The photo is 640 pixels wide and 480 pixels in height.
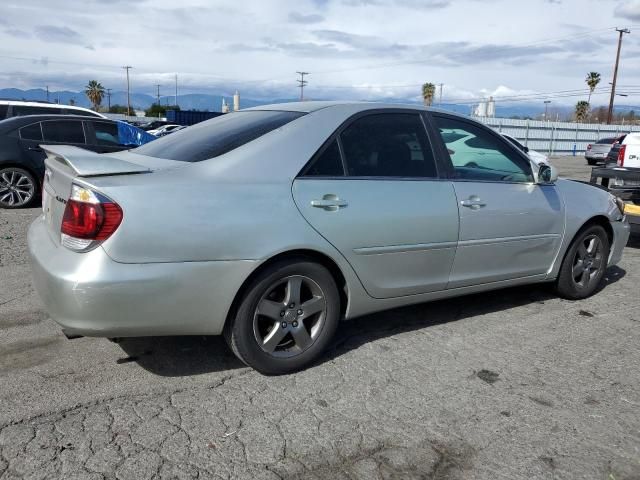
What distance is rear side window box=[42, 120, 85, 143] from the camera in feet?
30.1

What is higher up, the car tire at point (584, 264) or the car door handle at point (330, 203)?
the car door handle at point (330, 203)

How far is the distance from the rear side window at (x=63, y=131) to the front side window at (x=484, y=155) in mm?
7158

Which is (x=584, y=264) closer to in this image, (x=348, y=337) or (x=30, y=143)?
→ (x=348, y=337)

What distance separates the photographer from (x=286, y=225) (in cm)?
324

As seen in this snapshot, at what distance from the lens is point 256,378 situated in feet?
11.2

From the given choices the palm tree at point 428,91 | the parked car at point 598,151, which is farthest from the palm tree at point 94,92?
the parked car at point 598,151

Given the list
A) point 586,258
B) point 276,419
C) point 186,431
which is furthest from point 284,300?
point 586,258

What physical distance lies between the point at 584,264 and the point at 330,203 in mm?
2881

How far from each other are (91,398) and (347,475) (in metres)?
1.48

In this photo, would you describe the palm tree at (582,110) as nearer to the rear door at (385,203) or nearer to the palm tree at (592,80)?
the palm tree at (592,80)

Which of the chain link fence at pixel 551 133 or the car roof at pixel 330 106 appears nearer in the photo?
the car roof at pixel 330 106

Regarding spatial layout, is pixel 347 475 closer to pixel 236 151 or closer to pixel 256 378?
pixel 256 378

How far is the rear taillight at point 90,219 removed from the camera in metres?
2.85

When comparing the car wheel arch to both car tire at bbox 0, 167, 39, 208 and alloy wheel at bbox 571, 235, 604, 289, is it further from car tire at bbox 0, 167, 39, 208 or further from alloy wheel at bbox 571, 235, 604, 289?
car tire at bbox 0, 167, 39, 208
